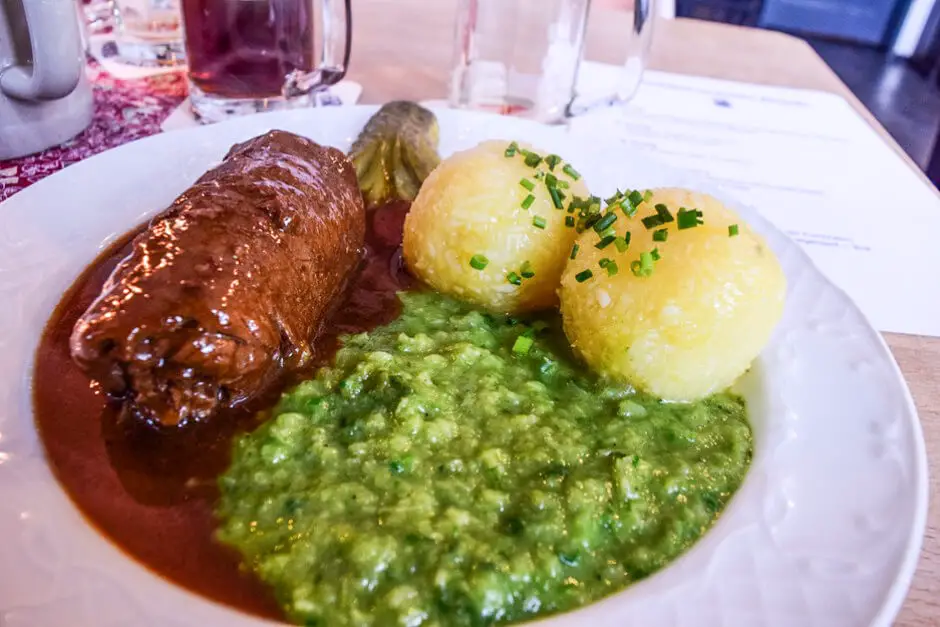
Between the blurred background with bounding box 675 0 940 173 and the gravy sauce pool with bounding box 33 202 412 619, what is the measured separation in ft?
24.9

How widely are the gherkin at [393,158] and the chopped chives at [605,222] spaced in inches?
32.3

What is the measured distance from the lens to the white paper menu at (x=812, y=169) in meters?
2.49

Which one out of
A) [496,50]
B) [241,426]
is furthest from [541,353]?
[496,50]

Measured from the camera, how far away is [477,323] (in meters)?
1.95

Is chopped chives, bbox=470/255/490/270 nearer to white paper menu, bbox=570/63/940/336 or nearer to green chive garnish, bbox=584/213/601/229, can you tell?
green chive garnish, bbox=584/213/601/229

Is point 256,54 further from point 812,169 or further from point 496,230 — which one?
point 812,169

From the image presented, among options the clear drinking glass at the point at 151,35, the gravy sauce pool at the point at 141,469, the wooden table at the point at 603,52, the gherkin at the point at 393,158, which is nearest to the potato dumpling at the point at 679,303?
the gravy sauce pool at the point at 141,469

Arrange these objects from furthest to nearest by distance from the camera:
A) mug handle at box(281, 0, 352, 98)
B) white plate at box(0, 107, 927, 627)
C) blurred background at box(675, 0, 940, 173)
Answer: blurred background at box(675, 0, 940, 173)
mug handle at box(281, 0, 352, 98)
white plate at box(0, 107, 927, 627)

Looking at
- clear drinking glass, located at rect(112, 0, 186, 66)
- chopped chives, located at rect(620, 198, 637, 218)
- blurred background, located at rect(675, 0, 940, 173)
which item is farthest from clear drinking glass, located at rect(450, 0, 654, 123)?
blurred background, located at rect(675, 0, 940, 173)

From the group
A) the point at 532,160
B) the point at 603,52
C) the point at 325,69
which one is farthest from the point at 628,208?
the point at 603,52

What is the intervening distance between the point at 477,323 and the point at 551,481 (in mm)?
583

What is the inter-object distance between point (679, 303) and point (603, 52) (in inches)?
111

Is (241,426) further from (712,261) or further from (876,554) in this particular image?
(876,554)

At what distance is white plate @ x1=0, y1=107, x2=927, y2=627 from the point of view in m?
1.20
